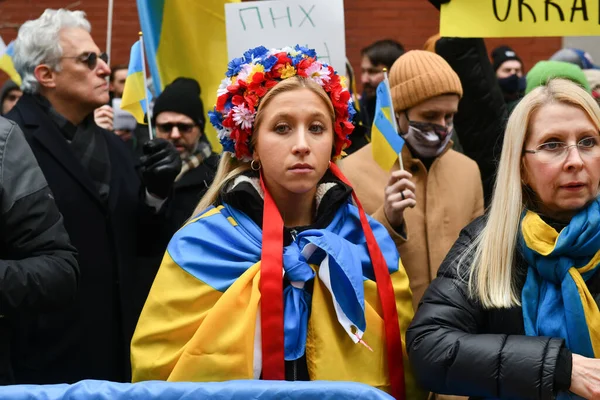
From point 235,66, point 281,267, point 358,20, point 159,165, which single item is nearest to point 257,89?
point 235,66

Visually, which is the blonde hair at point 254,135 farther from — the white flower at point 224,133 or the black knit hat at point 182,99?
the black knit hat at point 182,99

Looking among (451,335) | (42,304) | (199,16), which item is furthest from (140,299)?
(451,335)

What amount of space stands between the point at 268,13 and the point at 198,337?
1917 millimetres

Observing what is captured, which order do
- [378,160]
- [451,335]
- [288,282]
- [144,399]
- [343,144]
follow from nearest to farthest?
[144,399], [451,335], [288,282], [343,144], [378,160]

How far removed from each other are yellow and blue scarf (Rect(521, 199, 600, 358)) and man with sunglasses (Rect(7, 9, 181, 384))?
2243 mm

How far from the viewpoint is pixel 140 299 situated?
19.1ft

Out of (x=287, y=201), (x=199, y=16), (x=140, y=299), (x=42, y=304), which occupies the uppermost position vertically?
(x=199, y=16)

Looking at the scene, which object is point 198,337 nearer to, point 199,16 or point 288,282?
point 288,282

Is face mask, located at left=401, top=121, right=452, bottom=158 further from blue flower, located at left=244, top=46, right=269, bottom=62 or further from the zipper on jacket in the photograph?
the zipper on jacket

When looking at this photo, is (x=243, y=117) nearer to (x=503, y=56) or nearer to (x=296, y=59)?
(x=296, y=59)

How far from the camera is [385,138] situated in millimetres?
4227

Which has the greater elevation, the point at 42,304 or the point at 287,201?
the point at 287,201

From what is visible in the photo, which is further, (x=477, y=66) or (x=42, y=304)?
(x=477, y=66)

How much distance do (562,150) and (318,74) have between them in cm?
86
